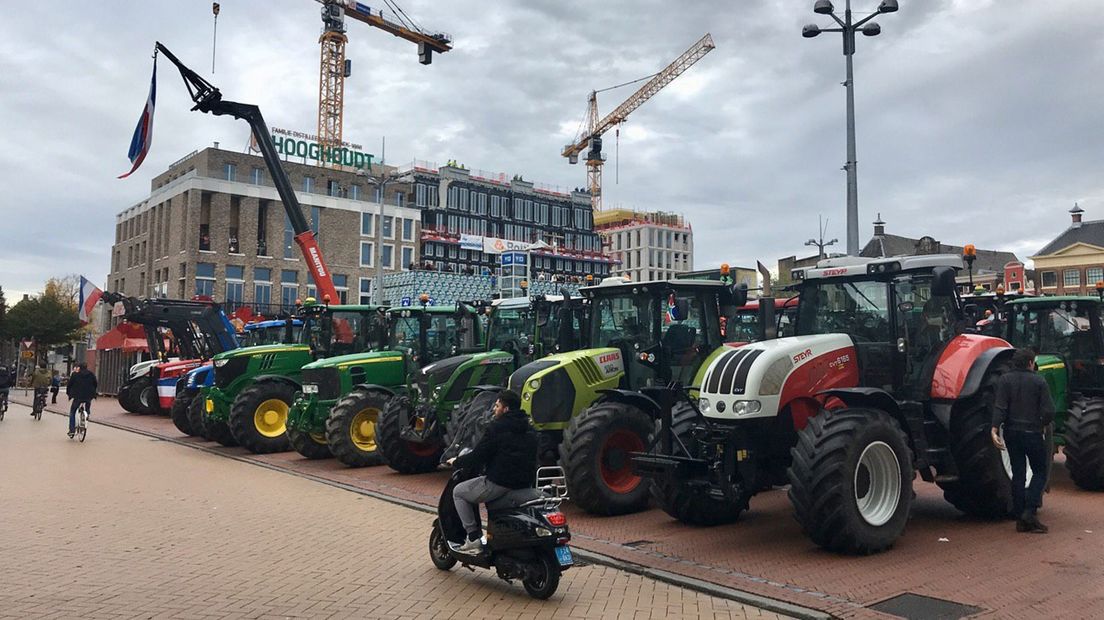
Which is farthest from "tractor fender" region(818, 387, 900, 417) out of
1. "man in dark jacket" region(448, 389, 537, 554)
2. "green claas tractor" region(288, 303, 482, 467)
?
"green claas tractor" region(288, 303, 482, 467)

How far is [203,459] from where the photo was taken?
663 inches

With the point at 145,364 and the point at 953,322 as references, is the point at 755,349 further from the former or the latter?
the point at 145,364

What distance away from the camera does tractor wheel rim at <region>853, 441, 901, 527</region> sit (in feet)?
27.0

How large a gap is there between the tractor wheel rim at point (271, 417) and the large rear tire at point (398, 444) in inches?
168

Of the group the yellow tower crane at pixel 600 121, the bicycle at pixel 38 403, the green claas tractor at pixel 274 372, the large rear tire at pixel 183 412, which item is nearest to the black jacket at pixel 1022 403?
the green claas tractor at pixel 274 372

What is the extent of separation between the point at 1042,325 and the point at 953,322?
13.6 feet

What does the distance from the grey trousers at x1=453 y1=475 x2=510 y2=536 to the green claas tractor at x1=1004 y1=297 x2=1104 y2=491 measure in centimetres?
799

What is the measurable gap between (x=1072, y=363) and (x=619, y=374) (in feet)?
21.9

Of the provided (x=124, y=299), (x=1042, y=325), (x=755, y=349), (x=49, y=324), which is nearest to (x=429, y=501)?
(x=755, y=349)

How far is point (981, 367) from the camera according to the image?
30.8 feet

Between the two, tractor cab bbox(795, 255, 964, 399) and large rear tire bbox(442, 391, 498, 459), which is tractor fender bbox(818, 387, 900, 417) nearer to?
tractor cab bbox(795, 255, 964, 399)

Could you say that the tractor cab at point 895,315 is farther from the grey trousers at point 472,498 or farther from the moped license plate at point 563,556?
the grey trousers at point 472,498

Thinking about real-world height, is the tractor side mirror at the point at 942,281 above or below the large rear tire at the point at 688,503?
above

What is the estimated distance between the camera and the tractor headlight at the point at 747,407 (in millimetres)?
8250
